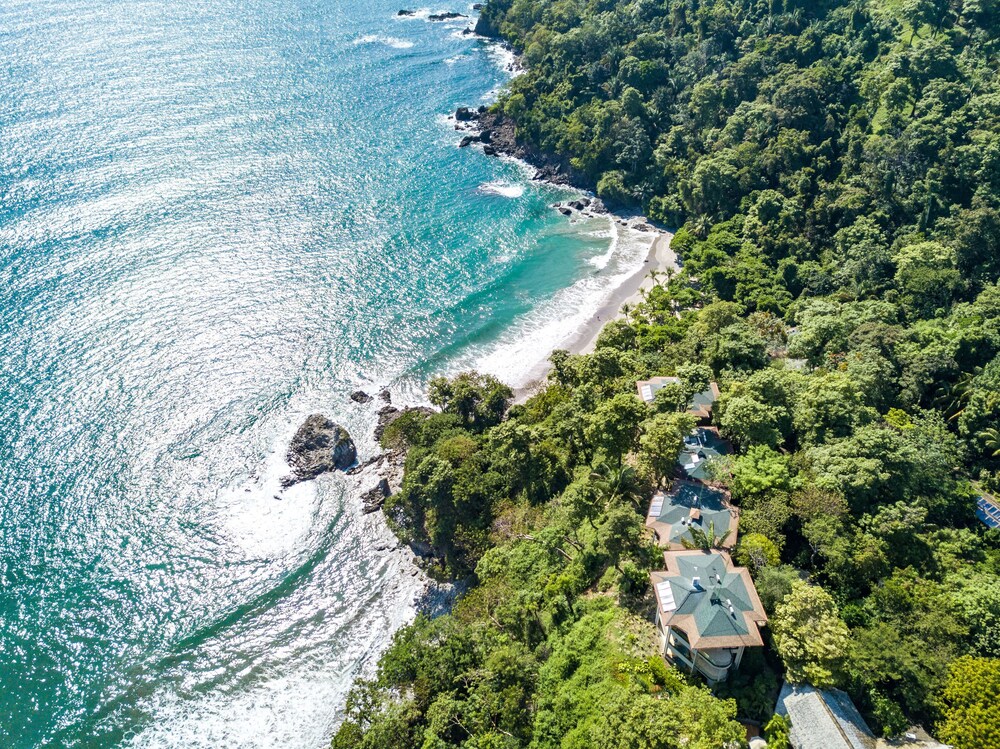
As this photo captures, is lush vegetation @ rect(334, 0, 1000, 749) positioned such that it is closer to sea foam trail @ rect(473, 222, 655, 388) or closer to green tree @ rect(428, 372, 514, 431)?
green tree @ rect(428, 372, 514, 431)

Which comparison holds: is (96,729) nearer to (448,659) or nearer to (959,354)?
(448,659)

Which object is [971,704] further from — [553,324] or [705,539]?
[553,324]

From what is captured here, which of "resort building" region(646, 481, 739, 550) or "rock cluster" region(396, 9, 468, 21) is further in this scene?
"rock cluster" region(396, 9, 468, 21)

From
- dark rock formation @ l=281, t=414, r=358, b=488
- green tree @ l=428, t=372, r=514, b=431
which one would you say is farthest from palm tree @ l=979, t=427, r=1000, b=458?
dark rock formation @ l=281, t=414, r=358, b=488

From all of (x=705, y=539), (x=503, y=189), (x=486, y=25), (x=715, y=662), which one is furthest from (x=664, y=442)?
(x=486, y=25)

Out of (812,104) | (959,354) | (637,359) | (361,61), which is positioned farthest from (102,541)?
(361,61)

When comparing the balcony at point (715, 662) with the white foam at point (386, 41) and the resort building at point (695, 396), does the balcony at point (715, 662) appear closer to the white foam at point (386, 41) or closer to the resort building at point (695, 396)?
the resort building at point (695, 396)
